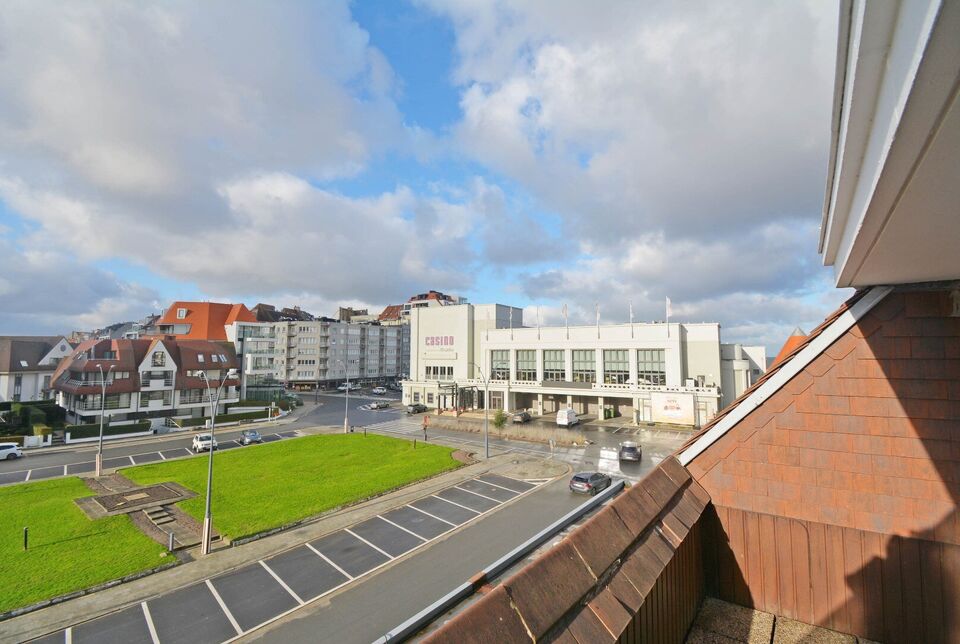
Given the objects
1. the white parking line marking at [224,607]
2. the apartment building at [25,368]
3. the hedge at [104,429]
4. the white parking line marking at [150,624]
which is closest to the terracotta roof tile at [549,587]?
the white parking line marking at [224,607]

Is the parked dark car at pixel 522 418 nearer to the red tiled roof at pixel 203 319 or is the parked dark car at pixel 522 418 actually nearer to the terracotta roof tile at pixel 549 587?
the terracotta roof tile at pixel 549 587

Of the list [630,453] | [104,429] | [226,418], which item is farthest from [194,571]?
[226,418]

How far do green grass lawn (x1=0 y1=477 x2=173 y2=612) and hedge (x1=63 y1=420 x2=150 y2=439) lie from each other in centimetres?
1967

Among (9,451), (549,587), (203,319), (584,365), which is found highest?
(203,319)

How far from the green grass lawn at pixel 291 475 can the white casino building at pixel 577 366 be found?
19.3 meters

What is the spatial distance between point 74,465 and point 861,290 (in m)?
43.4

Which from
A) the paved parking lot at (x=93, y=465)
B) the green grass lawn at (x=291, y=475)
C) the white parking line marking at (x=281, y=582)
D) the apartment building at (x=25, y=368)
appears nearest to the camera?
the white parking line marking at (x=281, y=582)

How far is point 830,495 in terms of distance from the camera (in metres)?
6.84

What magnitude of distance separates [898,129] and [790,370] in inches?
253

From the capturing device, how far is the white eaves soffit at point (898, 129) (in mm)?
A: 1693

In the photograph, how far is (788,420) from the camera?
721cm

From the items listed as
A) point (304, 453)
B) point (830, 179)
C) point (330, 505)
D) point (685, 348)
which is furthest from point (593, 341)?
point (830, 179)

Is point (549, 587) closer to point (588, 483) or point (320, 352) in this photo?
point (588, 483)

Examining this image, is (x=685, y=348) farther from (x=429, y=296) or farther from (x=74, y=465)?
(x=429, y=296)
